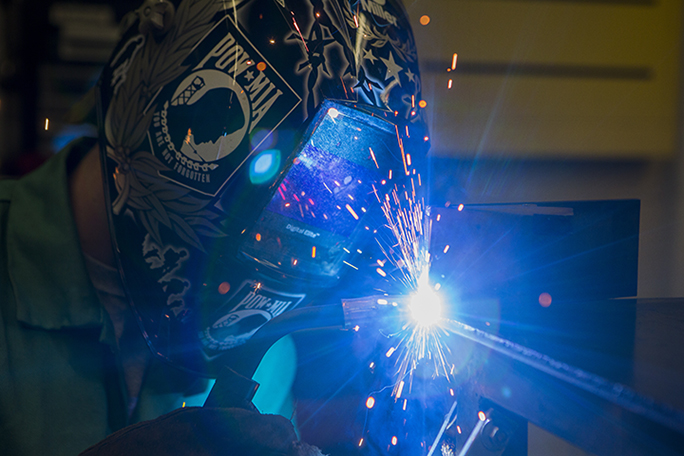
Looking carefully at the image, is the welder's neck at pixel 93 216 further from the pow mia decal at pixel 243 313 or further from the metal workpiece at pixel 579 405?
the metal workpiece at pixel 579 405

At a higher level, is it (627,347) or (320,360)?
(627,347)

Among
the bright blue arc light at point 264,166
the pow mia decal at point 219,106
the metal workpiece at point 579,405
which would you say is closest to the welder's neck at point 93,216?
the pow mia decal at point 219,106

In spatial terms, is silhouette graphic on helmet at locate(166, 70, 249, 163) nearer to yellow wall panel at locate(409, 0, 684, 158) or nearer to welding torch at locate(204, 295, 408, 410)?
welding torch at locate(204, 295, 408, 410)

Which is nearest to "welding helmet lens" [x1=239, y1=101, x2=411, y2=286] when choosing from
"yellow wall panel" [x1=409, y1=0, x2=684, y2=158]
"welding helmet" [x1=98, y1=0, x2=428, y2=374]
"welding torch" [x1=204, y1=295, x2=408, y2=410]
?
"welding helmet" [x1=98, y1=0, x2=428, y2=374]

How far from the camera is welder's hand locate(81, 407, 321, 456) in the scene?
432 millimetres

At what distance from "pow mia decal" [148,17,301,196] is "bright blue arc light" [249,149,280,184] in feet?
0.06

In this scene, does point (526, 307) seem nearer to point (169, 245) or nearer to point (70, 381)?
point (169, 245)

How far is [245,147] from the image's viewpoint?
0.58 m

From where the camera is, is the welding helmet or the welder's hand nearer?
the welder's hand

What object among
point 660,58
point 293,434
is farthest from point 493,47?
point 293,434

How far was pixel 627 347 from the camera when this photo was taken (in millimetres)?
390

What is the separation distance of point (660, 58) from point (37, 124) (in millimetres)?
2057

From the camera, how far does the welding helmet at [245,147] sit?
58cm

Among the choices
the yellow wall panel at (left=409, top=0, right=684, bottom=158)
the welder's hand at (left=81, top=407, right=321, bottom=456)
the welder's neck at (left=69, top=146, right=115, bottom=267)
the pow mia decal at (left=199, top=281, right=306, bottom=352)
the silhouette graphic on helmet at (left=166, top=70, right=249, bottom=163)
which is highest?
the yellow wall panel at (left=409, top=0, right=684, bottom=158)
